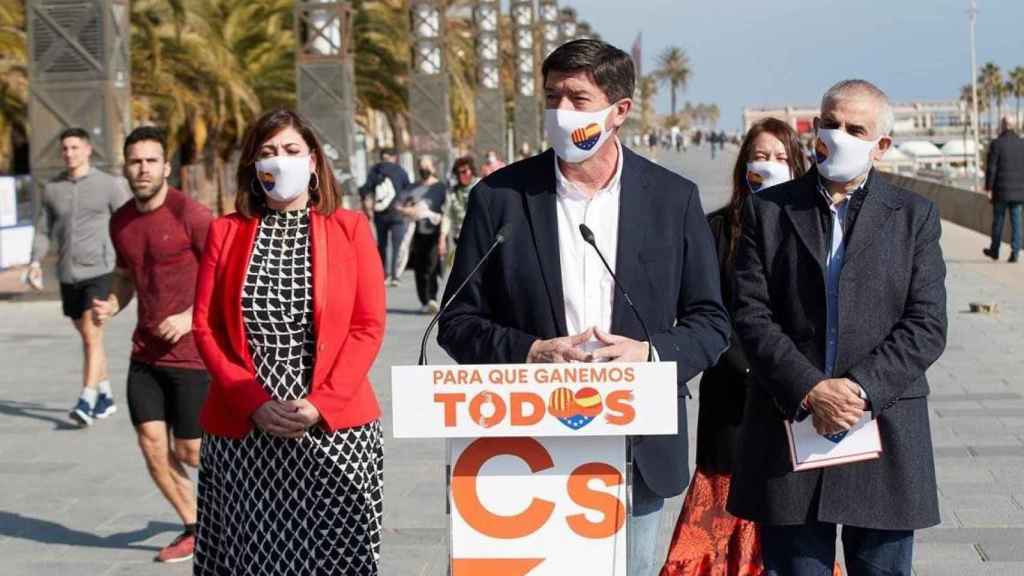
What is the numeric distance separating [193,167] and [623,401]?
33.1m

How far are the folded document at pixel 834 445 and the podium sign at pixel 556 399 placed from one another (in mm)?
829

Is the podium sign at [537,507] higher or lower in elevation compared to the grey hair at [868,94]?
lower

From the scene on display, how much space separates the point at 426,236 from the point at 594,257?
42.9 ft

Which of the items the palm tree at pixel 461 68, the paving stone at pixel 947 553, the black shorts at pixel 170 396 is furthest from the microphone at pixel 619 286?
the palm tree at pixel 461 68

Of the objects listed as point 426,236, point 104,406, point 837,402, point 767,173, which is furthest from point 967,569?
point 426,236

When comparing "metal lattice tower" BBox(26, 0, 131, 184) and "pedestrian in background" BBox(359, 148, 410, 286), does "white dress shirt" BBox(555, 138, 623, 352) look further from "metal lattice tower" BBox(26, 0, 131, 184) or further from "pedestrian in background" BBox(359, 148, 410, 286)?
"metal lattice tower" BBox(26, 0, 131, 184)

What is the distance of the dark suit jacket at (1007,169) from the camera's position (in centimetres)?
2044

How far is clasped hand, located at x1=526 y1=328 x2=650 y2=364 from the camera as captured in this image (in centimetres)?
365

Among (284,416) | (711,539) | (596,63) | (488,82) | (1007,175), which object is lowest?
(711,539)

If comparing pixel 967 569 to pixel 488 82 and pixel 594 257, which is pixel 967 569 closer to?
pixel 594 257

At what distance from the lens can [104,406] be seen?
420 inches

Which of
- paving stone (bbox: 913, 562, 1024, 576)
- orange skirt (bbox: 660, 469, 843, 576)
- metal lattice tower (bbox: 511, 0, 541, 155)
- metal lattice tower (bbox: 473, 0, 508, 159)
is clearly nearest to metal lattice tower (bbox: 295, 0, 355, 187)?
paving stone (bbox: 913, 562, 1024, 576)

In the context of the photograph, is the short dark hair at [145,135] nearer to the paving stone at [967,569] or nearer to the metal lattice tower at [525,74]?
the paving stone at [967,569]

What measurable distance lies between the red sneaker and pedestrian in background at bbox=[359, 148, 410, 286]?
1141 cm
